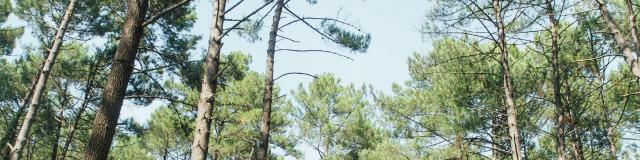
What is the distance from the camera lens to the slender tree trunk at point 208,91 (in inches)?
182

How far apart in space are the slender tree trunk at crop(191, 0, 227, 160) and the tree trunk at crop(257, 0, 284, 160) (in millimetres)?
1516

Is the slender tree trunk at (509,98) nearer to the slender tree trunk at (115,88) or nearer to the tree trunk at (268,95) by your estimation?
the tree trunk at (268,95)

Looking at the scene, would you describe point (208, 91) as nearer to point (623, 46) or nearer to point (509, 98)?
point (509, 98)

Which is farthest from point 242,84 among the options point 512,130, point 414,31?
point 512,130

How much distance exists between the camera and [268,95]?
23.1ft

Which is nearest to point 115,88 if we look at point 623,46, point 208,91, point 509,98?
point 208,91

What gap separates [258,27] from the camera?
801cm

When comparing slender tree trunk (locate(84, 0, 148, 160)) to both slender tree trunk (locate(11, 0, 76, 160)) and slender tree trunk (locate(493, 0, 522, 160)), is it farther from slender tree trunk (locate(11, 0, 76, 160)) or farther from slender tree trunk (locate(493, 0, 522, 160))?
slender tree trunk (locate(493, 0, 522, 160))

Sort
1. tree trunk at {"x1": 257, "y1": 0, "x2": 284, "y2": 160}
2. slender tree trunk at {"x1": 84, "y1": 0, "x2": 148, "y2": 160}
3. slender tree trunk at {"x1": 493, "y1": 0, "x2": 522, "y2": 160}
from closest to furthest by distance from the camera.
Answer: slender tree trunk at {"x1": 84, "y1": 0, "x2": 148, "y2": 160} < slender tree trunk at {"x1": 493, "y1": 0, "x2": 522, "y2": 160} < tree trunk at {"x1": 257, "y1": 0, "x2": 284, "y2": 160}

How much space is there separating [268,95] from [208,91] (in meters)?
2.25

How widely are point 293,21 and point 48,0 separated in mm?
8696

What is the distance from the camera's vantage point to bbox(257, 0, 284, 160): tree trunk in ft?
21.9

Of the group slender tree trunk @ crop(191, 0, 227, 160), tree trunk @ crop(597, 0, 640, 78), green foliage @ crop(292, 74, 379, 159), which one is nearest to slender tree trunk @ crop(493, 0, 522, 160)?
tree trunk @ crop(597, 0, 640, 78)

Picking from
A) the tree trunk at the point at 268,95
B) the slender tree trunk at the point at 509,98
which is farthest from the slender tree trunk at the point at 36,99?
the slender tree trunk at the point at 509,98
